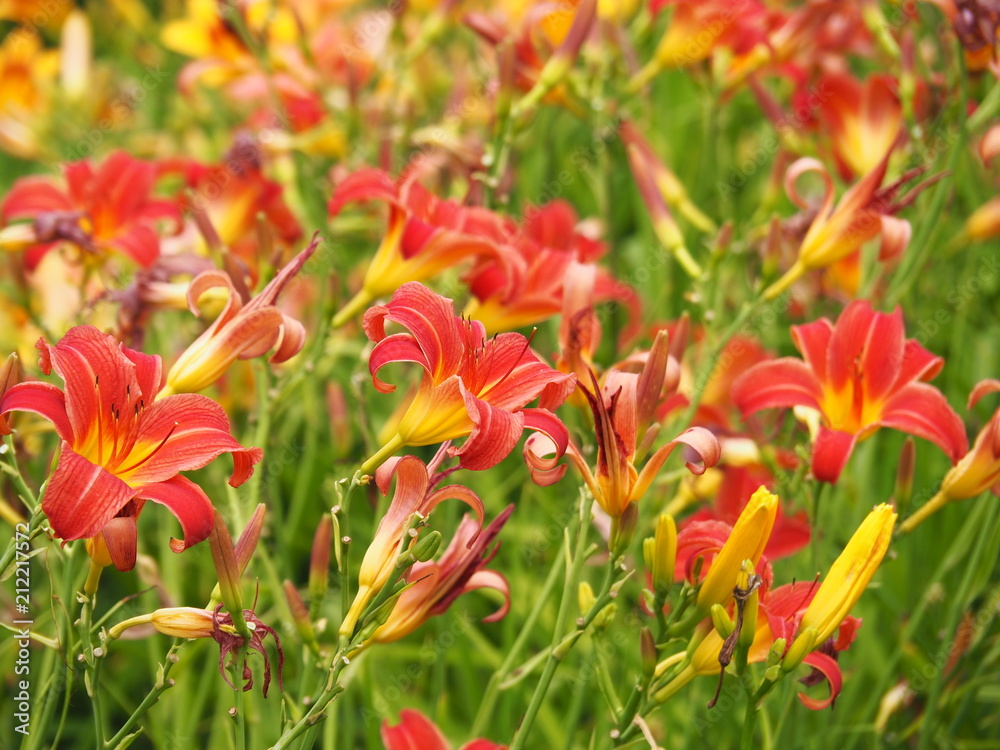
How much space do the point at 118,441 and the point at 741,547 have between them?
63cm

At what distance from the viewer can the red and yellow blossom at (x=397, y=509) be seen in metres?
0.98

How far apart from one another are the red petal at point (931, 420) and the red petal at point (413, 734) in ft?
2.21

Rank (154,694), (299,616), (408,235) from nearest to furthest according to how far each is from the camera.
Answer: (154,694)
(299,616)
(408,235)

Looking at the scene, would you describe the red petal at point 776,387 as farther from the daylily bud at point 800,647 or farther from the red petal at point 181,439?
the red petal at point 181,439

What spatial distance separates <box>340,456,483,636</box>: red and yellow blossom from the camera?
0.98 m

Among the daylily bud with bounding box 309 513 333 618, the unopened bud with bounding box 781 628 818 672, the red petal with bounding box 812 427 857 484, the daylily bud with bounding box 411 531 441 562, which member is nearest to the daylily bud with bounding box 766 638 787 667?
the unopened bud with bounding box 781 628 818 672

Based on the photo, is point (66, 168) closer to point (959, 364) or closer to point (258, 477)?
point (258, 477)

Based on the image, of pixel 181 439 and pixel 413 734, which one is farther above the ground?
pixel 181 439

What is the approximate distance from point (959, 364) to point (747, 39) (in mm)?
813

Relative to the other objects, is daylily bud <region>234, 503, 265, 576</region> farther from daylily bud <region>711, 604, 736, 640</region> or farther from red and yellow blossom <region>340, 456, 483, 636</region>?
daylily bud <region>711, 604, 736, 640</region>

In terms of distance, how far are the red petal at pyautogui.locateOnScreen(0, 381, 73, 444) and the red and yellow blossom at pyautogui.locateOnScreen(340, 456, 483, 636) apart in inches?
11.8

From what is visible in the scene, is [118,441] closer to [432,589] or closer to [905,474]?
[432,589]

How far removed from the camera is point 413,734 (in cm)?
117

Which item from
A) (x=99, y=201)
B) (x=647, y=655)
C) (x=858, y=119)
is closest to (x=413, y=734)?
(x=647, y=655)
